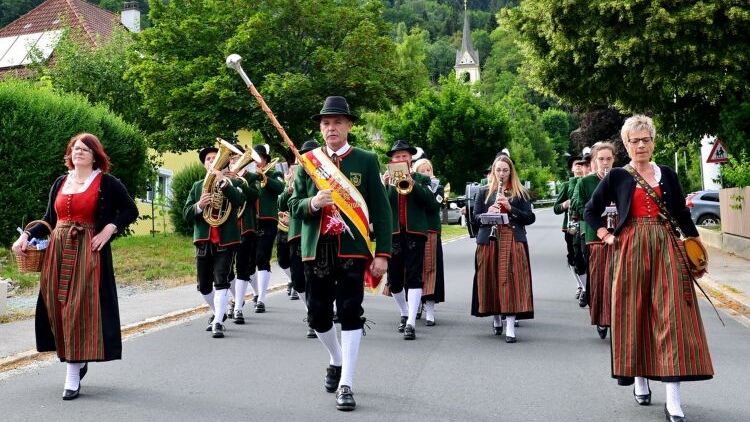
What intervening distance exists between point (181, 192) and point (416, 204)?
59.8 feet

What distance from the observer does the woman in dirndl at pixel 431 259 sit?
10.4 meters

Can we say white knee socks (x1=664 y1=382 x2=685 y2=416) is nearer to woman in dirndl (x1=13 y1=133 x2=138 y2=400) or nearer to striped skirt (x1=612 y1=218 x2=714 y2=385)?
striped skirt (x1=612 y1=218 x2=714 y2=385)

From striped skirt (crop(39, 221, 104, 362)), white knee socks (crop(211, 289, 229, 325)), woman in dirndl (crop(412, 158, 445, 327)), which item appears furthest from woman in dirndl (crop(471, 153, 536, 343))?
striped skirt (crop(39, 221, 104, 362))

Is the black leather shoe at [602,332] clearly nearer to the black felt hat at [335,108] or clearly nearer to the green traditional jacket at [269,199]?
the black felt hat at [335,108]

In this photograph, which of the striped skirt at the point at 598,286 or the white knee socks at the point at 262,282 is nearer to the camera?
the striped skirt at the point at 598,286

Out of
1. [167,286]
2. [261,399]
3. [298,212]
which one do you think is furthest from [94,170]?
[167,286]

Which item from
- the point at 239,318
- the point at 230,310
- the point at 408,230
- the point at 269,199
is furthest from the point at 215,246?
the point at 269,199

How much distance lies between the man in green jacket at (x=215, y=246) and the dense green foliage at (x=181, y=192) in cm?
1725

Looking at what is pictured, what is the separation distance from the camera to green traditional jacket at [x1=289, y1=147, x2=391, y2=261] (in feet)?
20.9

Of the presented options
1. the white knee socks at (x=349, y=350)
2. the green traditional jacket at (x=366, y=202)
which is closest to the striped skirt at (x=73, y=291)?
the green traditional jacket at (x=366, y=202)

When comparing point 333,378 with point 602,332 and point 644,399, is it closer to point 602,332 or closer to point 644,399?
point 644,399

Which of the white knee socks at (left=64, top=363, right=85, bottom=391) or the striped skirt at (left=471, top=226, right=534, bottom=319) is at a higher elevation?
the striped skirt at (left=471, top=226, right=534, bottom=319)

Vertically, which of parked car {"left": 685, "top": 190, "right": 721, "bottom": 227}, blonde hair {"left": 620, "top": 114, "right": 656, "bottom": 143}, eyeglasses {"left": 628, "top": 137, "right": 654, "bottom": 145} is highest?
blonde hair {"left": 620, "top": 114, "right": 656, "bottom": 143}

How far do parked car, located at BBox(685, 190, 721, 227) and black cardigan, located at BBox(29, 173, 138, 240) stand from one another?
28716 millimetres
